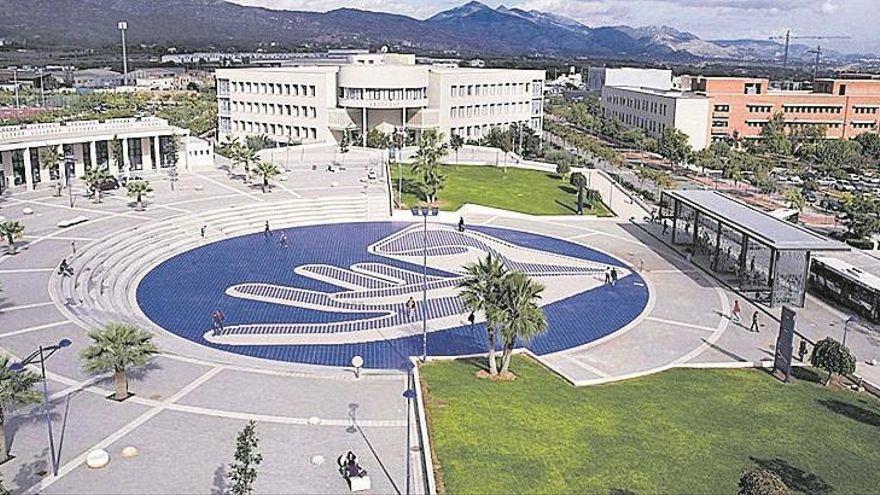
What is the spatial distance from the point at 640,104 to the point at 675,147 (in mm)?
30356

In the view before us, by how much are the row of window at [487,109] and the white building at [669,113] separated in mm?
20440

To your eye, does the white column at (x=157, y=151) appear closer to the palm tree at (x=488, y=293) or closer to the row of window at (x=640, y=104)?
the palm tree at (x=488, y=293)

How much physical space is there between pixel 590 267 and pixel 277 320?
1992 cm

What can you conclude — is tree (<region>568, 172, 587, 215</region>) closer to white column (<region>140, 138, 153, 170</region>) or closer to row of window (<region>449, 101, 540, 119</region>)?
row of window (<region>449, 101, 540, 119</region>)

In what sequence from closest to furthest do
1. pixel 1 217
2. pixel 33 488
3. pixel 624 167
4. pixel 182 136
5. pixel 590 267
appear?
pixel 33 488 → pixel 590 267 → pixel 1 217 → pixel 182 136 → pixel 624 167

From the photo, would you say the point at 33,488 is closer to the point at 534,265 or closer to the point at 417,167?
the point at 534,265

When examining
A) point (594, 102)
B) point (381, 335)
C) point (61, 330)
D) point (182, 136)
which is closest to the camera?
point (61, 330)

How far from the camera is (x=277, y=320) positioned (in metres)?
36.1

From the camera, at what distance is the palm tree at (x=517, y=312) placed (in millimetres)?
26688

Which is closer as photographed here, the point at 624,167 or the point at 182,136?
the point at 182,136

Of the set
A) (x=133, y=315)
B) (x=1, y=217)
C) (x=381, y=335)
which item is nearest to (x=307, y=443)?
(x=381, y=335)

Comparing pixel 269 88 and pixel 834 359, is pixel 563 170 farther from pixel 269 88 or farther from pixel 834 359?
pixel 834 359

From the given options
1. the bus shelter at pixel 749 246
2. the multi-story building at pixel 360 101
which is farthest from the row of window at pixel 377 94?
the bus shelter at pixel 749 246

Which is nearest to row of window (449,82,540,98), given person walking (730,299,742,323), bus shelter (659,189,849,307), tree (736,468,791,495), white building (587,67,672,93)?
bus shelter (659,189,849,307)
